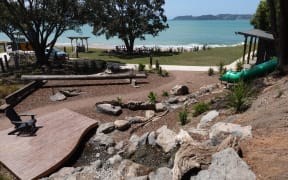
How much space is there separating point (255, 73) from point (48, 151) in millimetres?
8095

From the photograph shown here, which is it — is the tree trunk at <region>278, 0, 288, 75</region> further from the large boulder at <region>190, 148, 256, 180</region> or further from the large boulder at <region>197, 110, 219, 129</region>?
the large boulder at <region>190, 148, 256, 180</region>

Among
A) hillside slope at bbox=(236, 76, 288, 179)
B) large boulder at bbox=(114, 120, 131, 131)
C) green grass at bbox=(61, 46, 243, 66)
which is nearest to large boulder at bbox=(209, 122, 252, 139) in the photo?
hillside slope at bbox=(236, 76, 288, 179)

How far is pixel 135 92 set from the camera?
13.3 meters

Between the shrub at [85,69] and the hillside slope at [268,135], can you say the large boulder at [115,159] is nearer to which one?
the hillside slope at [268,135]

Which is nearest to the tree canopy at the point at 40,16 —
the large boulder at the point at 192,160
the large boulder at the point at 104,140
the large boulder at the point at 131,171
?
the large boulder at the point at 104,140

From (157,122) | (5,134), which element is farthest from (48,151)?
(157,122)

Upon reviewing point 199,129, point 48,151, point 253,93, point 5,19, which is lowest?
point 48,151

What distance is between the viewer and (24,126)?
841 cm

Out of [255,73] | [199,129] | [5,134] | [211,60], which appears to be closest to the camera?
[199,129]

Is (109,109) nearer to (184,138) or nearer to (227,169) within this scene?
(184,138)

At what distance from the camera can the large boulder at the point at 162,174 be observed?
201 inches

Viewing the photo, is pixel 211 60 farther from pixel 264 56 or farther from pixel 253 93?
pixel 253 93

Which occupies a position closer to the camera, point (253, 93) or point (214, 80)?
point (253, 93)

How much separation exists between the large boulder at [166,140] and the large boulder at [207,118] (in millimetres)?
763
